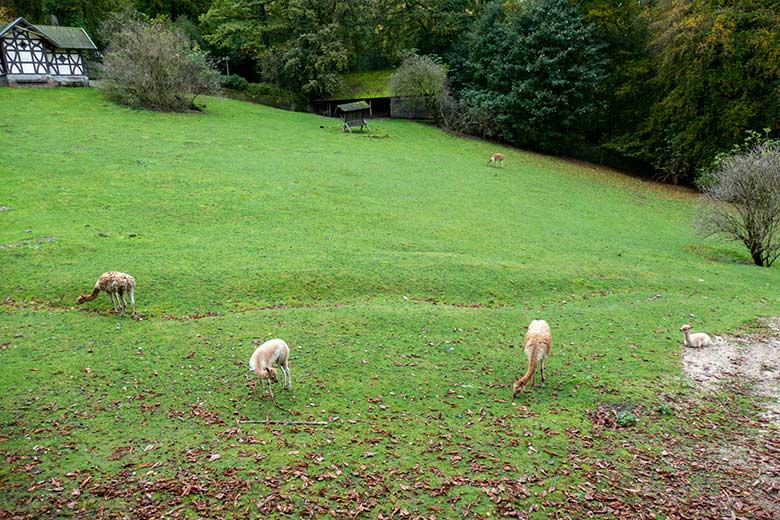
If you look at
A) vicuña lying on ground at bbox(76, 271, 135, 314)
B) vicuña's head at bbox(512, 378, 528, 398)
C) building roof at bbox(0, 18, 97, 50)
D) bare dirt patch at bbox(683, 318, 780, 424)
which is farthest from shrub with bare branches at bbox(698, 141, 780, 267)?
building roof at bbox(0, 18, 97, 50)

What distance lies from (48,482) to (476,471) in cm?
630

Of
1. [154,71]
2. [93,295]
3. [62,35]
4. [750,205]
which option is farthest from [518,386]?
[62,35]

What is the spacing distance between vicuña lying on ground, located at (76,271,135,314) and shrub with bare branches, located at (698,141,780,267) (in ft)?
74.8

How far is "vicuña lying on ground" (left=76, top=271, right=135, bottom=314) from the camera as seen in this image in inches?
503

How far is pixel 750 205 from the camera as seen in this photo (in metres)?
21.3

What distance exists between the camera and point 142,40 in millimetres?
36500

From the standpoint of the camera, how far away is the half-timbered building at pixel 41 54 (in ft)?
134

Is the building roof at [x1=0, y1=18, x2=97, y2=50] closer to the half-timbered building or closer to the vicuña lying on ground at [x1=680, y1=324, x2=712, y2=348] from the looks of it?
the half-timbered building

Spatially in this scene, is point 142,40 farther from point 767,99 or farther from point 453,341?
point 767,99

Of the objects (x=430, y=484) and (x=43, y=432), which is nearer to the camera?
(x=430, y=484)

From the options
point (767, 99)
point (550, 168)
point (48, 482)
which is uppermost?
point (767, 99)

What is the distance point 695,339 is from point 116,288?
14690 mm

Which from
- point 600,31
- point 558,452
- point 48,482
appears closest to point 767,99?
point 600,31

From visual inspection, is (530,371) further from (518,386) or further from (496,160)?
(496,160)
